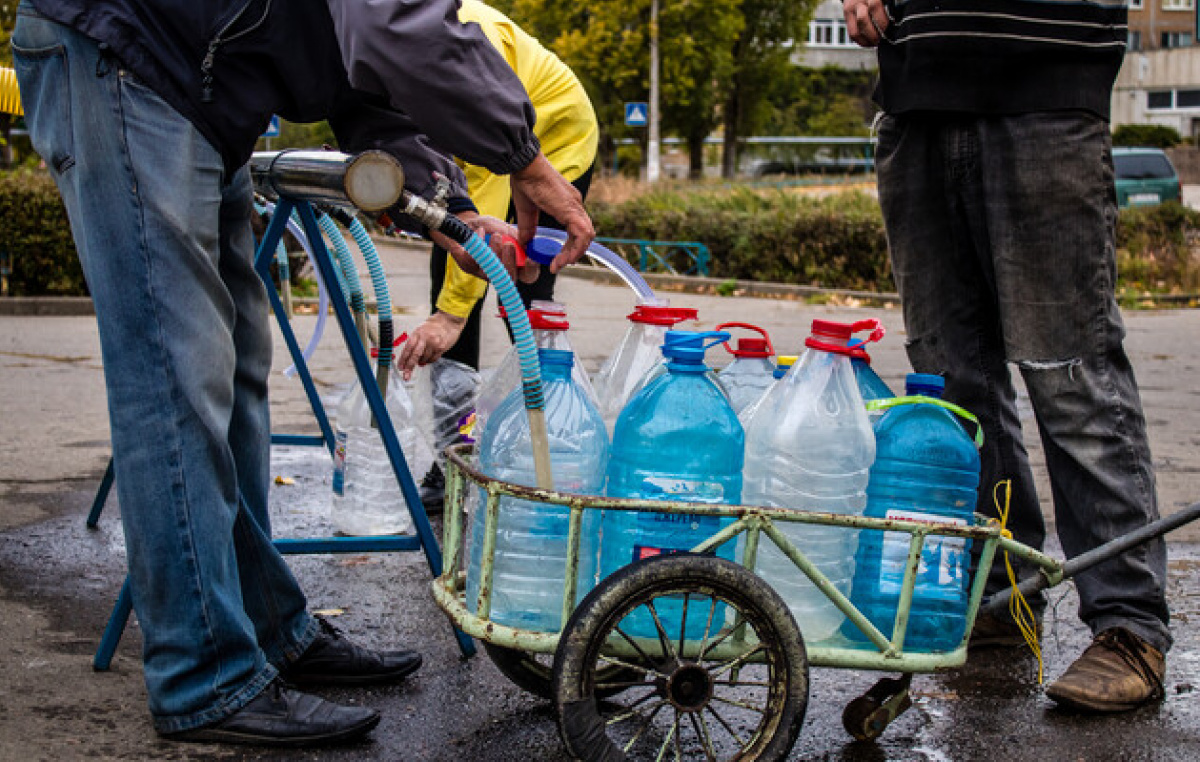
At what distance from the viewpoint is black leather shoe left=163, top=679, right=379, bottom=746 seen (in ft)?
8.11

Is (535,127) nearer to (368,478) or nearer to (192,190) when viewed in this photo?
(368,478)

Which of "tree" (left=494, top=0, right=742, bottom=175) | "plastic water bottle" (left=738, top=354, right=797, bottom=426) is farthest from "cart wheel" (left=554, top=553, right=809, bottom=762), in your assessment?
"tree" (left=494, top=0, right=742, bottom=175)

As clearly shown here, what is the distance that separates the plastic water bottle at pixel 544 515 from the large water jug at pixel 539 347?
7 cm

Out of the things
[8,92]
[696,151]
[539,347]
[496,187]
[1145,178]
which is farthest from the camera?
[696,151]

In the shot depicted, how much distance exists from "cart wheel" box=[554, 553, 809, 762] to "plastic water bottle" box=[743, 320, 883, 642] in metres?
0.20

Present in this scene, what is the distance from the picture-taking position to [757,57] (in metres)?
41.0

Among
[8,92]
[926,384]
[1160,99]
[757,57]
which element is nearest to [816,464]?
[926,384]

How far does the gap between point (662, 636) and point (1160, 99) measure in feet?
255

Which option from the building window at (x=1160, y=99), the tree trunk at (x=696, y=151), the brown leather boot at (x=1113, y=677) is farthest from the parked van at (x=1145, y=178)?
the building window at (x=1160, y=99)

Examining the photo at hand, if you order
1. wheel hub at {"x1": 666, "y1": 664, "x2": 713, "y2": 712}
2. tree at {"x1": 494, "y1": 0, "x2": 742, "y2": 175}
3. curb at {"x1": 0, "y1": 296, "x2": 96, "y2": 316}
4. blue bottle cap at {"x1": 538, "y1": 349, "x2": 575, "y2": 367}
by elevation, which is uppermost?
tree at {"x1": 494, "y1": 0, "x2": 742, "y2": 175}

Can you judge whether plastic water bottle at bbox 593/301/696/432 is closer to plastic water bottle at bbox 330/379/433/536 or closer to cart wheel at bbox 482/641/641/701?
cart wheel at bbox 482/641/641/701

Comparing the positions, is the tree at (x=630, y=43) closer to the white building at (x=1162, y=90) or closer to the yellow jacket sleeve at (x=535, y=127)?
the yellow jacket sleeve at (x=535, y=127)

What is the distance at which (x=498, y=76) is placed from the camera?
2277mm

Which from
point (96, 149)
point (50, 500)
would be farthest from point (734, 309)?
point (96, 149)
